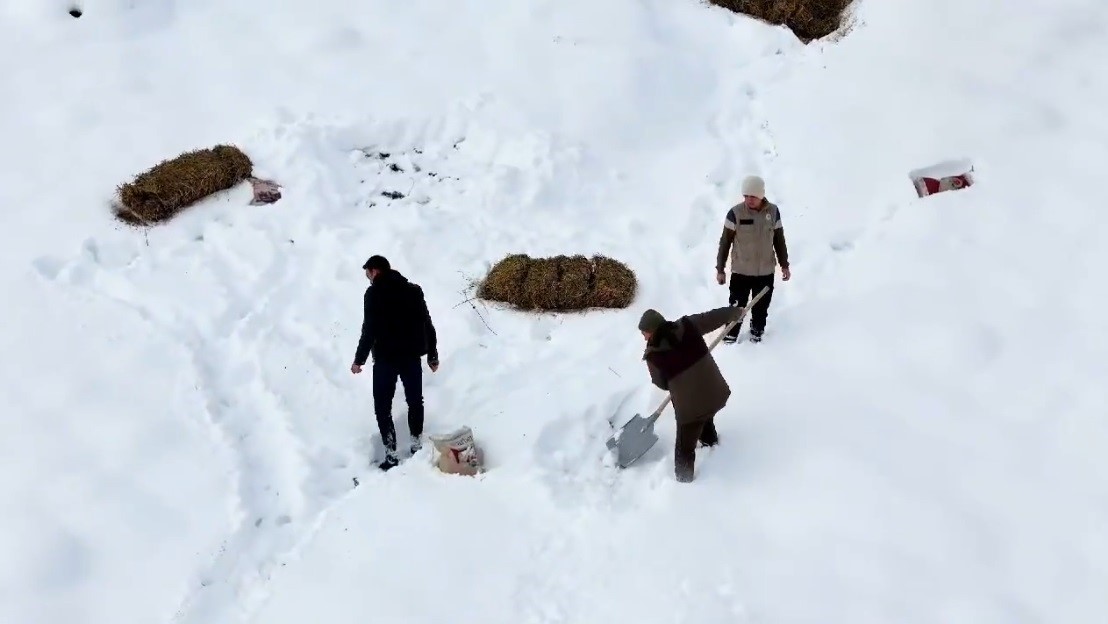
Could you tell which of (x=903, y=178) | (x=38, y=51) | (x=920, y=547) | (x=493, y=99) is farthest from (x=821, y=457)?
(x=38, y=51)

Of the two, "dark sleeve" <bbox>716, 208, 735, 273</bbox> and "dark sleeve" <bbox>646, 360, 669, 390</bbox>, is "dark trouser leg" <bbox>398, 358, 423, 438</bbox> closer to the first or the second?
"dark sleeve" <bbox>646, 360, 669, 390</bbox>

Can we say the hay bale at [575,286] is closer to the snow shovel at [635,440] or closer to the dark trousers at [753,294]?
the dark trousers at [753,294]

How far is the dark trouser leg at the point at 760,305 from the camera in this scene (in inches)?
261

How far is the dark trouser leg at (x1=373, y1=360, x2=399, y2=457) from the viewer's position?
602cm

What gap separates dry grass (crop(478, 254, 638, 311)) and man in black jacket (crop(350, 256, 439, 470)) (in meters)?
1.59

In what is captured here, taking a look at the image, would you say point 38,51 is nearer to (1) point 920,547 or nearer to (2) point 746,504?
(2) point 746,504

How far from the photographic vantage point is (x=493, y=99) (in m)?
9.95

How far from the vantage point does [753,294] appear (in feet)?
22.2

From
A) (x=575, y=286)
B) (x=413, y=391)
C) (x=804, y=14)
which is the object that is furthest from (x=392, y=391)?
(x=804, y=14)

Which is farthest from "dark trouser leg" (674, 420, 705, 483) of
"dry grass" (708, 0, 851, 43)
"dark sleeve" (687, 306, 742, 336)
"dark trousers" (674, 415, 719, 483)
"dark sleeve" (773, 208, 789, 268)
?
"dry grass" (708, 0, 851, 43)

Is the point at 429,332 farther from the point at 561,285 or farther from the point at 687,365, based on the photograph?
the point at 687,365

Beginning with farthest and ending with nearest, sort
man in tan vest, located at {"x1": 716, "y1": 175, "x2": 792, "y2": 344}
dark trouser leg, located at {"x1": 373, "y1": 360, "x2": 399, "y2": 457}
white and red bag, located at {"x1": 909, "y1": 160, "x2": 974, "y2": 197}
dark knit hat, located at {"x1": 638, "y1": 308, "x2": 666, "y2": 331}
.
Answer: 1. white and red bag, located at {"x1": 909, "y1": 160, "x2": 974, "y2": 197}
2. man in tan vest, located at {"x1": 716, "y1": 175, "x2": 792, "y2": 344}
3. dark trouser leg, located at {"x1": 373, "y1": 360, "x2": 399, "y2": 457}
4. dark knit hat, located at {"x1": 638, "y1": 308, "x2": 666, "y2": 331}

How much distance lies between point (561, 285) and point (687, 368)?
254cm

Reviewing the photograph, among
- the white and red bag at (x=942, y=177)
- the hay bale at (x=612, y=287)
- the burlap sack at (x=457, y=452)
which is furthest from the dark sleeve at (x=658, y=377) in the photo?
the white and red bag at (x=942, y=177)
